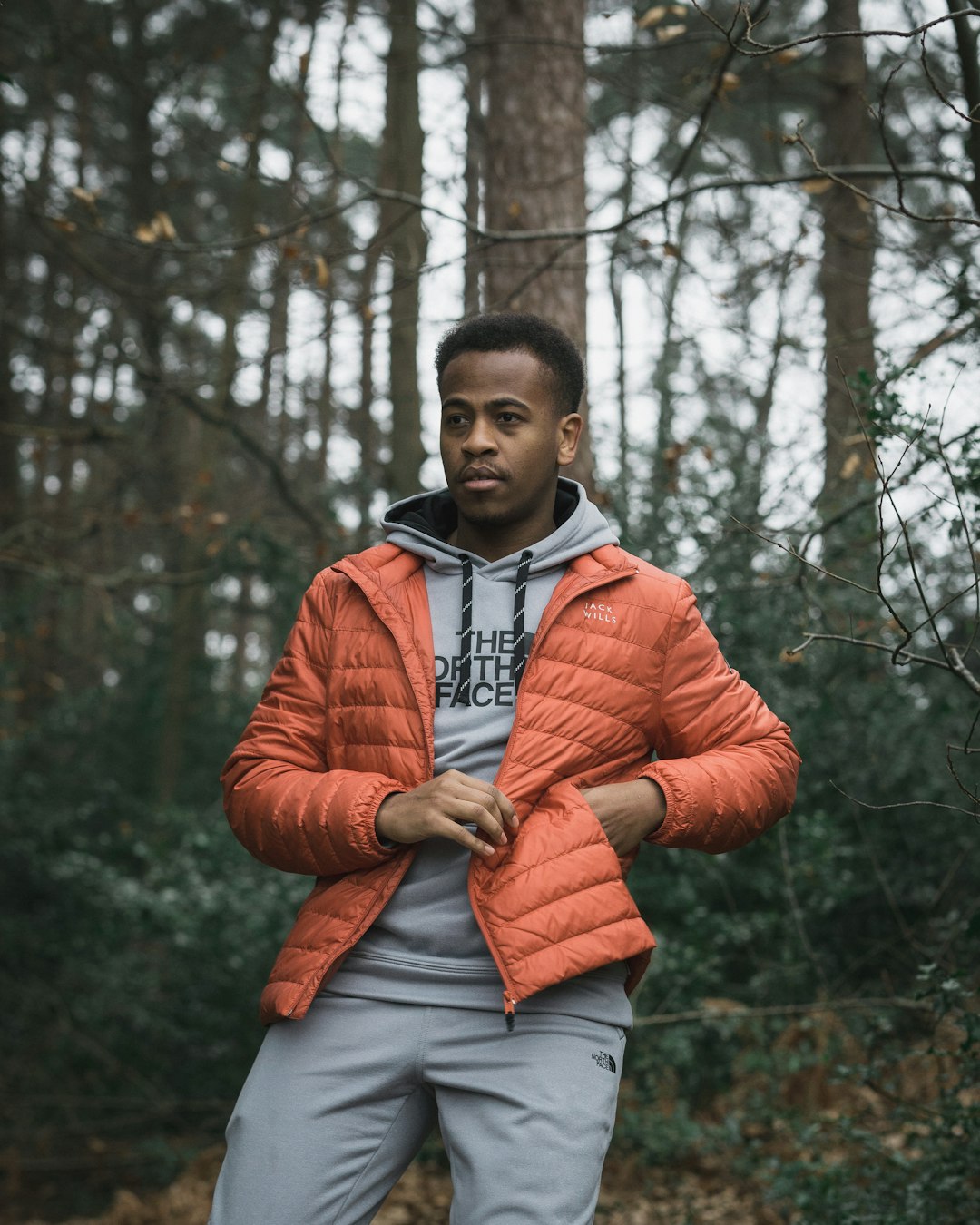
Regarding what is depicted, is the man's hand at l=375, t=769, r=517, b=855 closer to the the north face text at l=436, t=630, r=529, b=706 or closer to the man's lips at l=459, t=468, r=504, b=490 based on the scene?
the the north face text at l=436, t=630, r=529, b=706

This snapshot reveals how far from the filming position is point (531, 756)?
2.49m

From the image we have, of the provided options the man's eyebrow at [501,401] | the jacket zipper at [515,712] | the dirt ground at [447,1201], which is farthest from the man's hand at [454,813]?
the dirt ground at [447,1201]

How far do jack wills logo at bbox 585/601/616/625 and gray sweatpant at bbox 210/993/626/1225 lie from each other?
82 centimetres

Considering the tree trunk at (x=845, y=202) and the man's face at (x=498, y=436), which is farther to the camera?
the tree trunk at (x=845, y=202)

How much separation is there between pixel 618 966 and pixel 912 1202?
1.63 m

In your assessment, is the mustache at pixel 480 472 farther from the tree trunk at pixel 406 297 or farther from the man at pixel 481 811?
the tree trunk at pixel 406 297

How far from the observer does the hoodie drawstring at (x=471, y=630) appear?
2.63 metres

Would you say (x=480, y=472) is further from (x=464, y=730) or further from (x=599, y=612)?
(x=464, y=730)

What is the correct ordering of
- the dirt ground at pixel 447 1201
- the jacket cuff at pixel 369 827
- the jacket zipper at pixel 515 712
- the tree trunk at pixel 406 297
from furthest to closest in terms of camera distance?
the tree trunk at pixel 406 297 < the dirt ground at pixel 447 1201 < the jacket cuff at pixel 369 827 < the jacket zipper at pixel 515 712

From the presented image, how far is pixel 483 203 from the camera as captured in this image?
5.75 m

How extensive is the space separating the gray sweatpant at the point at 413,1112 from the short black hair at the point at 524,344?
140 cm

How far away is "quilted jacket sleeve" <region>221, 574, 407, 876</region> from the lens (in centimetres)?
244

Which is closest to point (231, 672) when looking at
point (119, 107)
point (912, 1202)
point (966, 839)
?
point (119, 107)

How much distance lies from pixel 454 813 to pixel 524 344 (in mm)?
1133
